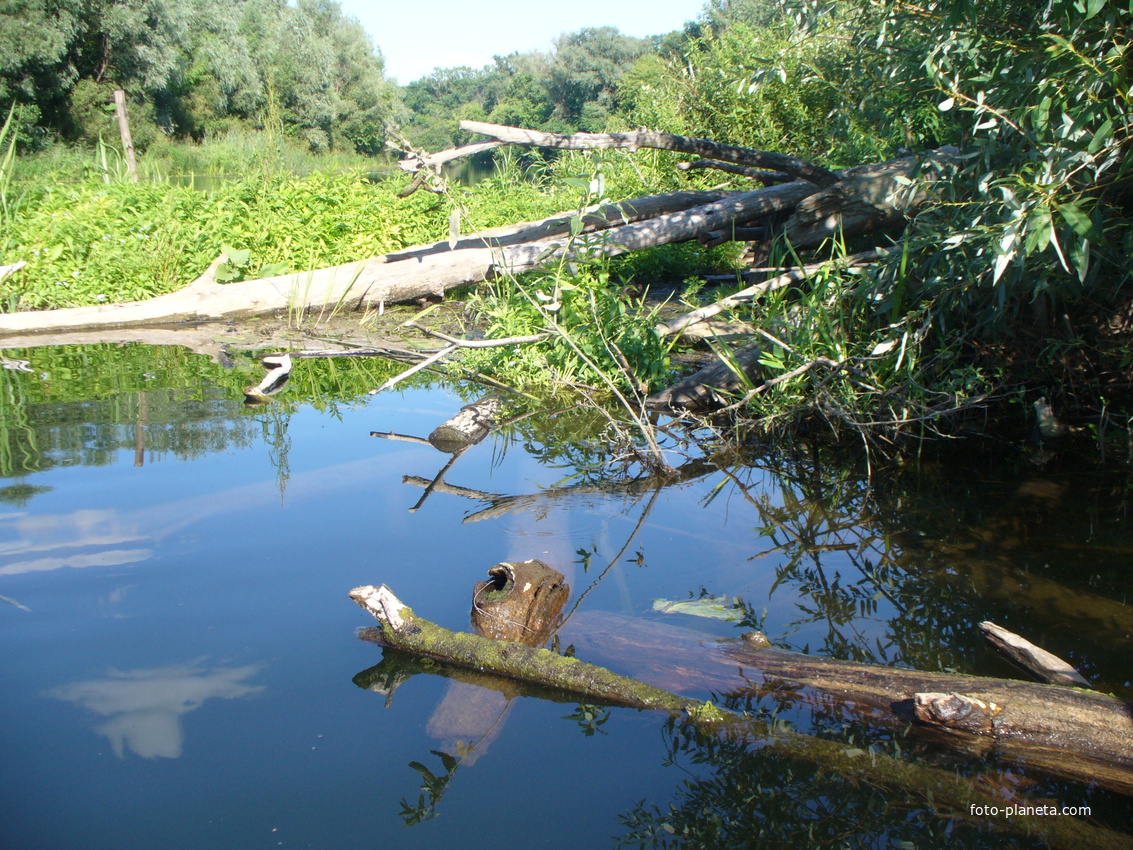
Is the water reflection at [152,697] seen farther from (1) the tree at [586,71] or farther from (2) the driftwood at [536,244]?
(1) the tree at [586,71]

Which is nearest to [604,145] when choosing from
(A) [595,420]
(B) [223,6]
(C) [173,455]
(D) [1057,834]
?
(A) [595,420]

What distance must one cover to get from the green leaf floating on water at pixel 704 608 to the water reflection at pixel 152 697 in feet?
4.62

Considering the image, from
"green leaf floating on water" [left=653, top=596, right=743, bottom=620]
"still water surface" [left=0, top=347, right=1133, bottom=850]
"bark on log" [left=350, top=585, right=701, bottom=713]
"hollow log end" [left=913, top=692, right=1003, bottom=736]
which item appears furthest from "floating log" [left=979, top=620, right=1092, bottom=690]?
"bark on log" [left=350, top=585, right=701, bottom=713]

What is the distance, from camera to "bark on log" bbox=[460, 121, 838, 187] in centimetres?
545

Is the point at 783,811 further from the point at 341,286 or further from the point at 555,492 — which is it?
the point at 341,286

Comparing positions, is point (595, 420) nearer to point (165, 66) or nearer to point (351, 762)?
point (351, 762)

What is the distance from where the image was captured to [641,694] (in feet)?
7.83

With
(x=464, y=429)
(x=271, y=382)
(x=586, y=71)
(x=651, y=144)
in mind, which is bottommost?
(x=464, y=429)

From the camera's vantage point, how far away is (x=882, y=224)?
22.7 feet

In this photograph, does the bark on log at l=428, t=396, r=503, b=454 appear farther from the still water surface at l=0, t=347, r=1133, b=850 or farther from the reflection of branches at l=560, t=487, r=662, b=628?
the reflection of branches at l=560, t=487, r=662, b=628

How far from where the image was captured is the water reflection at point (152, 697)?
7.67 feet

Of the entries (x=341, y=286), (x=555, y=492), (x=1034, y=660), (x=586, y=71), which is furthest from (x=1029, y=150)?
(x=586, y=71)

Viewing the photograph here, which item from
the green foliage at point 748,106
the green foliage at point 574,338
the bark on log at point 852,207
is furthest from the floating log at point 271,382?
the green foliage at point 748,106

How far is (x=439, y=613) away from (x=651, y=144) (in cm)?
404
